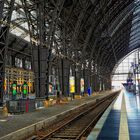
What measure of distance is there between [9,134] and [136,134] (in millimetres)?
5502

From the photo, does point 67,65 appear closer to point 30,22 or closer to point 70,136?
point 30,22

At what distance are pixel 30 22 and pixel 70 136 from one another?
906 inches

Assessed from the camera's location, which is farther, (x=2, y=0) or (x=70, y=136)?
(x=2, y=0)

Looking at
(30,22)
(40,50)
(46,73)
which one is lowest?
(46,73)

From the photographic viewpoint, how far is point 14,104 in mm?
26781

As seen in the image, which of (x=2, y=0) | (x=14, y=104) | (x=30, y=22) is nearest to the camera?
(x=2, y=0)

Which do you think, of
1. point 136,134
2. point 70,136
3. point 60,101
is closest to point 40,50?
point 60,101

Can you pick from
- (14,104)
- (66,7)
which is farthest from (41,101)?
(66,7)

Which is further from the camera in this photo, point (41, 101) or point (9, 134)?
point (41, 101)

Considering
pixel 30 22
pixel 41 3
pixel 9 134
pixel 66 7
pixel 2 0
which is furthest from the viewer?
pixel 66 7

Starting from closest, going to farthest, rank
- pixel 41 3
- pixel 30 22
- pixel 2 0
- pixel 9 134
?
1. pixel 9 134
2. pixel 2 0
3. pixel 41 3
4. pixel 30 22

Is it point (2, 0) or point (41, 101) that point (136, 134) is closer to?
point (2, 0)

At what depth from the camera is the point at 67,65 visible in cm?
4928

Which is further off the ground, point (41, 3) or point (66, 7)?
point (66, 7)
